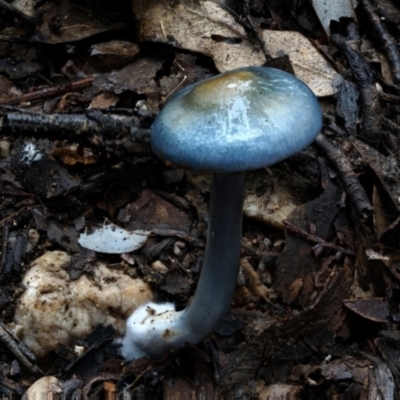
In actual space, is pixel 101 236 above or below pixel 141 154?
below

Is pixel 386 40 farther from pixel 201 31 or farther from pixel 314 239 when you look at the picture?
pixel 314 239

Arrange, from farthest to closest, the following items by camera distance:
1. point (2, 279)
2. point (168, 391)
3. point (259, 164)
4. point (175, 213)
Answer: point (175, 213)
point (2, 279)
point (168, 391)
point (259, 164)

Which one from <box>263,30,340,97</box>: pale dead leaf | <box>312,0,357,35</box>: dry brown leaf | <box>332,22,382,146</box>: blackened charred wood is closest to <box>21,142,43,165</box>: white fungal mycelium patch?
<box>263,30,340,97</box>: pale dead leaf

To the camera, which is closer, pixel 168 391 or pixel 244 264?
pixel 168 391

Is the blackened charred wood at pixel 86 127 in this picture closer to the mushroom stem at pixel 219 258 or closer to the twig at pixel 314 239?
the mushroom stem at pixel 219 258

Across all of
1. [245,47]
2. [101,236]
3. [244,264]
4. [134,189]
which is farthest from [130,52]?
[244,264]

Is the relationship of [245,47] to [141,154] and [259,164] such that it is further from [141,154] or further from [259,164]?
[259,164]

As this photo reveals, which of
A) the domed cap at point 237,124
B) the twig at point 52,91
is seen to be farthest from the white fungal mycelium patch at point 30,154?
the domed cap at point 237,124
